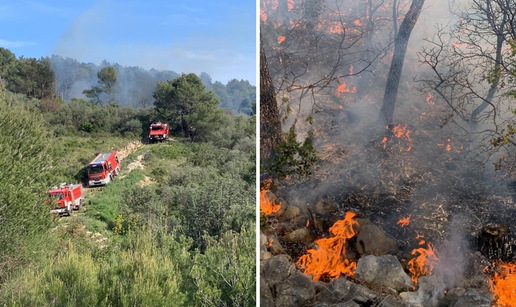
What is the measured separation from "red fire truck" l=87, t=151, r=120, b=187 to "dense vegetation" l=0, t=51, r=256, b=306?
15.1 inches

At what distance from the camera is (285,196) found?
3381 millimetres

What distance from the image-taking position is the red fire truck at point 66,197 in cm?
1019

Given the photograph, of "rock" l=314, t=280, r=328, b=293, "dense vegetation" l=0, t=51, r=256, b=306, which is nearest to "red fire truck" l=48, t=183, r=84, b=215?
"dense vegetation" l=0, t=51, r=256, b=306

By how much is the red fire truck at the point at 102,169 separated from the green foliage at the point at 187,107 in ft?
9.83

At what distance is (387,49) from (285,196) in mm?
1424

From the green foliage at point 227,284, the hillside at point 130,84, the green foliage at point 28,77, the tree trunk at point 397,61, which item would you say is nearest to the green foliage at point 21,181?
the green foliage at point 227,284

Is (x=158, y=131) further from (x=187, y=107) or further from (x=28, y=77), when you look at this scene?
(x=28, y=77)

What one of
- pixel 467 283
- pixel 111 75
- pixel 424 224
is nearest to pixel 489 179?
pixel 424 224

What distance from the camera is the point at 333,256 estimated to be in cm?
310

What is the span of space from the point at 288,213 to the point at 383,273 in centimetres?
86

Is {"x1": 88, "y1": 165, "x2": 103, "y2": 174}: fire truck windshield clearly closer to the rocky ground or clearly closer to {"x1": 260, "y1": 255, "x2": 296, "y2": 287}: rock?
the rocky ground

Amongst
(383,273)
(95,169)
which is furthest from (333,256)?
(95,169)

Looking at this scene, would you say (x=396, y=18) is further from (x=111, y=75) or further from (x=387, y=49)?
(x=111, y=75)

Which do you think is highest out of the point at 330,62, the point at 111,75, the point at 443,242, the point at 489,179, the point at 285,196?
the point at 111,75
